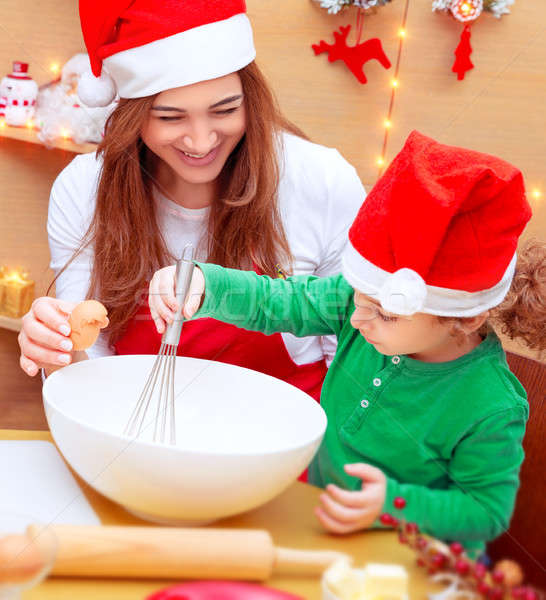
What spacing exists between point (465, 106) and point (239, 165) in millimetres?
195

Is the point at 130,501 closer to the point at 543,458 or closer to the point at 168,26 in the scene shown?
the point at 543,458

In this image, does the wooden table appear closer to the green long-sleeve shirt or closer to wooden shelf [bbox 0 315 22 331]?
the green long-sleeve shirt

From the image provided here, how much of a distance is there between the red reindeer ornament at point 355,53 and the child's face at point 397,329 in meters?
0.55

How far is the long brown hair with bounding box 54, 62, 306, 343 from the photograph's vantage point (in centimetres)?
57

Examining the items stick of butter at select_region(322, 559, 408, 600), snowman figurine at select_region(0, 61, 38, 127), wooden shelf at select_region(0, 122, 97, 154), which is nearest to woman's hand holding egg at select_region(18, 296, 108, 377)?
stick of butter at select_region(322, 559, 408, 600)

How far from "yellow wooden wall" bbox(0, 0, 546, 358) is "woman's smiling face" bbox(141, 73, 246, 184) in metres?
0.16

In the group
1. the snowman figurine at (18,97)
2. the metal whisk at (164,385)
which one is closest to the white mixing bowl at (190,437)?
the metal whisk at (164,385)

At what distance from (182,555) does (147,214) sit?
326mm

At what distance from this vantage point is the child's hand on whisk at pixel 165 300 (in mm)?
494

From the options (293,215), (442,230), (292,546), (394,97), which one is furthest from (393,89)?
(292,546)

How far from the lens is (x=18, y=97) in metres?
1.17

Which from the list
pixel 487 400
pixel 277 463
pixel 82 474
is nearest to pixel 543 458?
pixel 487 400

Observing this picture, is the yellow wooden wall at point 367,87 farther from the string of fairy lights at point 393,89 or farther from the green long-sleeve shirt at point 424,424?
the green long-sleeve shirt at point 424,424

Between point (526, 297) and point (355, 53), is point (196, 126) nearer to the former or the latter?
point (526, 297)
